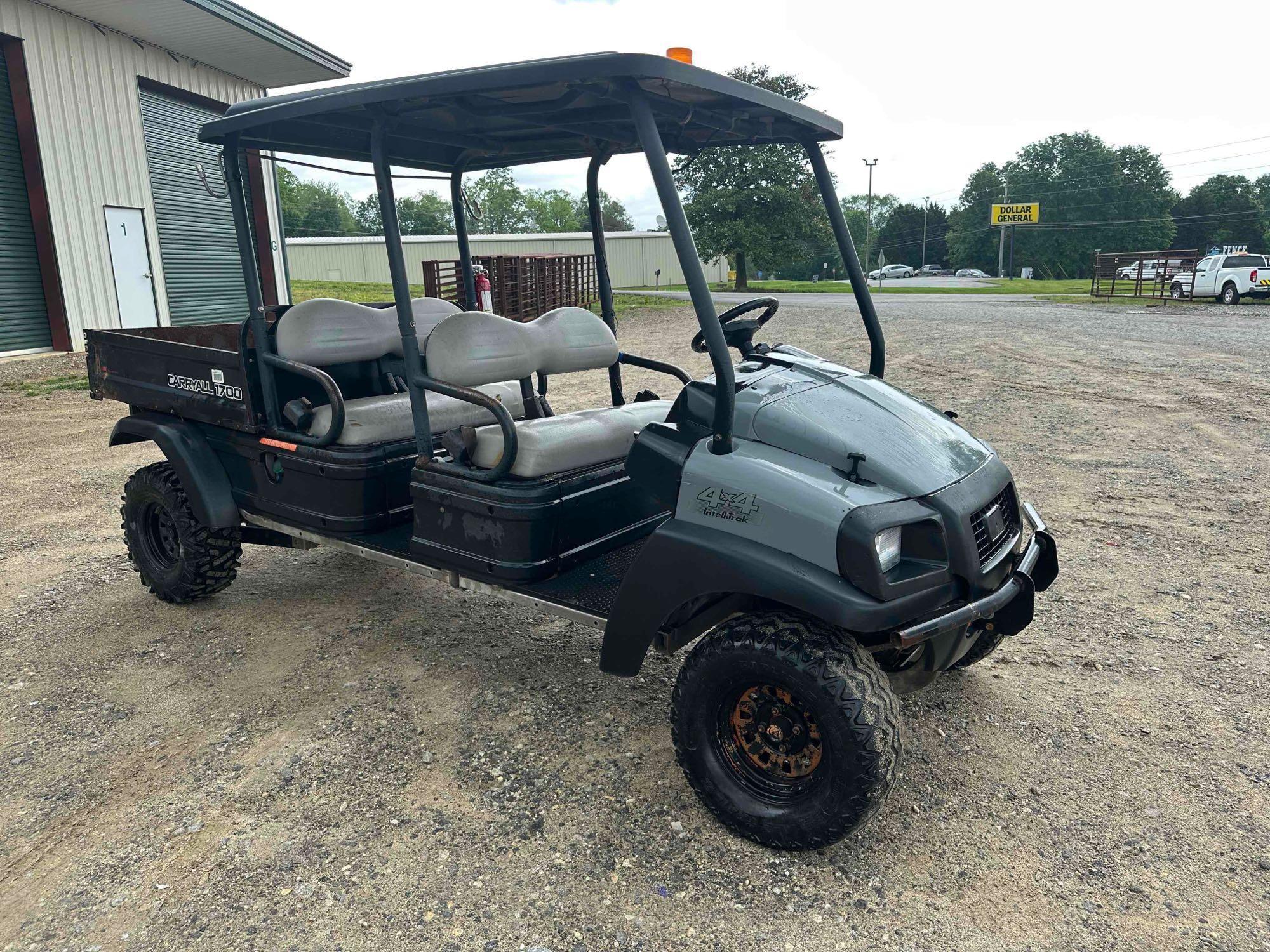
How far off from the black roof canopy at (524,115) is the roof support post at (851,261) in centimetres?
10

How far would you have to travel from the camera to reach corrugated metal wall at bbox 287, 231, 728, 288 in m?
39.3

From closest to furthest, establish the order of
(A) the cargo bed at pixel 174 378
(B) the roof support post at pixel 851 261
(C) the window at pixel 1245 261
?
(B) the roof support post at pixel 851 261 < (A) the cargo bed at pixel 174 378 < (C) the window at pixel 1245 261

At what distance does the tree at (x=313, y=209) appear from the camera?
63.6 metres

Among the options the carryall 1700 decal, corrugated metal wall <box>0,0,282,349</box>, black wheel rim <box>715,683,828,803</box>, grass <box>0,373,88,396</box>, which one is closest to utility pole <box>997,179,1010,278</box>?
corrugated metal wall <box>0,0,282,349</box>

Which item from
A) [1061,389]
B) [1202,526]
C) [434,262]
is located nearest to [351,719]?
[1202,526]

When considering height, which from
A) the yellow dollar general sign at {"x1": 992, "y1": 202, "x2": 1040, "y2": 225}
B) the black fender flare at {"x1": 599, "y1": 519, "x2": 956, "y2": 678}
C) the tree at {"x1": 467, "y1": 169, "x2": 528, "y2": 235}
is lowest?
the black fender flare at {"x1": 599, "y1": 519, "x2": 956, "y2": 678}

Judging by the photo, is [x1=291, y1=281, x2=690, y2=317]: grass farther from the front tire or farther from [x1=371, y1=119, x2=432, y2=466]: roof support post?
the front tire

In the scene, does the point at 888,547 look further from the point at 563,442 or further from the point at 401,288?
the point at 401,288

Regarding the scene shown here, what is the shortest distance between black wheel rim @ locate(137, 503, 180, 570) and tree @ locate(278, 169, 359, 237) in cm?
5709

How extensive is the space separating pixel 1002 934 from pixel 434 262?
17026 millimetres

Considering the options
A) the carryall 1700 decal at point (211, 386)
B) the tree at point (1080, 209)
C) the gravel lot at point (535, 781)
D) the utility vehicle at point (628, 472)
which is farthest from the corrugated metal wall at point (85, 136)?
the tree at point (1080, 209)

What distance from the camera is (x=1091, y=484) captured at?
20.3 ft

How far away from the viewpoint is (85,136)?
1193 centimetres

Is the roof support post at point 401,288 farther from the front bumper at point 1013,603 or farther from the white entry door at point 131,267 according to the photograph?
the white entry door at point 131,267
